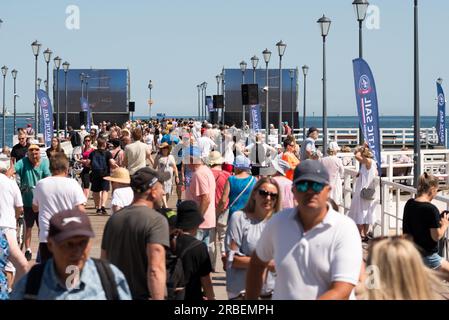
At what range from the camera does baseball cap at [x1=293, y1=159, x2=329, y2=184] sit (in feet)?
19.1

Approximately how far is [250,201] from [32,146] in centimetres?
587

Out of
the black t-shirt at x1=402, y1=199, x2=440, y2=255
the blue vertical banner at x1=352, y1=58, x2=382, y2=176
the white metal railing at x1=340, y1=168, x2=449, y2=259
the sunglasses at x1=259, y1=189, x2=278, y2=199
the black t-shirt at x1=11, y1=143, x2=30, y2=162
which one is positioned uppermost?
the blue vertical banner at x1=352, y1=58, x2=382, y2=176

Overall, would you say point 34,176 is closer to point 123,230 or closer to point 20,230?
point 20,230

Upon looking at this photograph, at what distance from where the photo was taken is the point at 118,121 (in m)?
79.7

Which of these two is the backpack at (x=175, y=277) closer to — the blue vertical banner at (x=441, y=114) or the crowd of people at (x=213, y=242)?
the crowd of people at (x=213, y=242)

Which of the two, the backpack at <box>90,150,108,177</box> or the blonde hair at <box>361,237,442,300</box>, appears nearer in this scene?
the blonde hair at <box>361,237,442,300</box>

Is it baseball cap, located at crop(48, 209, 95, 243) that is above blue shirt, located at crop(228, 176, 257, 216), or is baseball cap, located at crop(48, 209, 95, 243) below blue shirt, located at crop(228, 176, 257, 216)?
above

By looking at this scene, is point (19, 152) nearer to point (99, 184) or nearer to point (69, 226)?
point (99, 184)

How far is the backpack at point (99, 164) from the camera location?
19984mm

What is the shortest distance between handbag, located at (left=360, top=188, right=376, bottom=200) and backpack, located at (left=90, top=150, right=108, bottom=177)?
18.5ft

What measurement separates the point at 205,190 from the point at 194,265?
13.6ft

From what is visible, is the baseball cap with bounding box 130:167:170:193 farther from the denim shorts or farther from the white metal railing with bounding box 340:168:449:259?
the white metal railing with bounding box 340:168:449:259

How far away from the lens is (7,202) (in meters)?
10.8

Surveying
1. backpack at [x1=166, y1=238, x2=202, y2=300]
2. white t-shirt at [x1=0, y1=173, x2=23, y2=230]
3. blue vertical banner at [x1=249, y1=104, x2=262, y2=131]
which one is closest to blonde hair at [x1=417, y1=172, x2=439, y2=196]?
backpack at [x1=166, y1=238, x2=202, y2=300]
